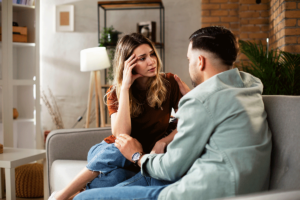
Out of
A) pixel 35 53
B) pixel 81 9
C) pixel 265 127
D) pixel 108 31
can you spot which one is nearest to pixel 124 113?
pixel 265 127

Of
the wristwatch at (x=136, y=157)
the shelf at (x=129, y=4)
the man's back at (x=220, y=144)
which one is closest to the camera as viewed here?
the man's back at (x=220, y=144)

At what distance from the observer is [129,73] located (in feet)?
4.90

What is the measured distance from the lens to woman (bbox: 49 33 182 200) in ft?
4.42

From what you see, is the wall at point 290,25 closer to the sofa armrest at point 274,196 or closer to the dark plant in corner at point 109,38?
the dark plant in corner at point 109,38

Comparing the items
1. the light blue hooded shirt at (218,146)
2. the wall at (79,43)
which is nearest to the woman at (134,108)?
the light blue hooded shirt at (218,146)

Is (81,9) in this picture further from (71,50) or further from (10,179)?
(10,179)

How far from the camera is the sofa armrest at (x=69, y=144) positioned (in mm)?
1978

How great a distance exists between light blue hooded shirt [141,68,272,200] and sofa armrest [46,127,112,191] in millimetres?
1217

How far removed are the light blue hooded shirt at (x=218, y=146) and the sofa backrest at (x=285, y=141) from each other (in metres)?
0.07

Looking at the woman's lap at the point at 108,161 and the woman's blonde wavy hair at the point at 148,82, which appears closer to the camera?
the woman's lap at the point at 108,161

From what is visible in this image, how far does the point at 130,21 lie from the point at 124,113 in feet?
11.0

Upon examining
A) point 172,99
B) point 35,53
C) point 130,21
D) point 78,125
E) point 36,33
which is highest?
point 130,21

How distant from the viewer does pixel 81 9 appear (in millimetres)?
4613

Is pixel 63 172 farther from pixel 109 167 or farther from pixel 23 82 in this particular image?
pixel 23 82
